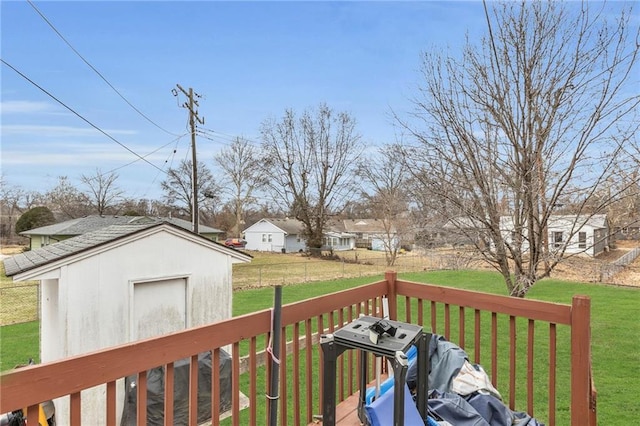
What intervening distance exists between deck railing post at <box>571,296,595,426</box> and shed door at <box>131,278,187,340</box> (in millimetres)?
3641

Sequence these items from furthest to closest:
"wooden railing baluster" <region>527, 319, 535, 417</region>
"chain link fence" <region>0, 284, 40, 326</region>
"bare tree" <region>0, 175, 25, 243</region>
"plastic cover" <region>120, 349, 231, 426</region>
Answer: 1. "chain link fence" <region>0, 284, 40, 326</region>
2. "bare tree" <region>0, 175, 25, 243</region>
3. "plastic cover" <region>120, 349, 231, 426</region>
4. "wooden railing baluster" <region>527, 319, 535, 417</region>

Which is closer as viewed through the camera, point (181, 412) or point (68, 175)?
point (181, 412)

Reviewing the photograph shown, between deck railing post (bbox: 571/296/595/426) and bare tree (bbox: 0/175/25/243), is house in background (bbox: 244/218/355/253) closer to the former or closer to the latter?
bare tree (bbox: 0/175/25/243)

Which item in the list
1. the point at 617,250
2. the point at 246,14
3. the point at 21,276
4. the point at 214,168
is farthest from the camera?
the point at 214,168

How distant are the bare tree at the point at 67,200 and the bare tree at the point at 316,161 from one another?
14.4 metres

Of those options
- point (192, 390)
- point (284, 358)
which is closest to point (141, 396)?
point (192, 390)

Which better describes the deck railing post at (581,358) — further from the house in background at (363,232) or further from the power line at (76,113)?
the house in background at (363,232)

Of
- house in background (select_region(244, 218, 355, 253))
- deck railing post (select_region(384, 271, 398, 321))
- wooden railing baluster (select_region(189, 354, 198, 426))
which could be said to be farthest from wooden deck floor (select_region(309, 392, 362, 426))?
house in background (select_region(244, 218, 355, 253))

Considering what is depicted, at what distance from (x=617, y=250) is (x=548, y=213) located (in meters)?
2.60

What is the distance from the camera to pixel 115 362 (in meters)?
1.12

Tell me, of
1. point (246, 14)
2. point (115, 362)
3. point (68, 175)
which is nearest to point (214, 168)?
point (68, 175)

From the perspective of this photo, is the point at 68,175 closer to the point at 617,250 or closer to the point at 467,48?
the point at 467,48

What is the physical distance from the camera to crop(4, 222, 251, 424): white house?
11.3 ft

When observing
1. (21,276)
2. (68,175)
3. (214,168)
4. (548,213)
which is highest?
(214,168)
